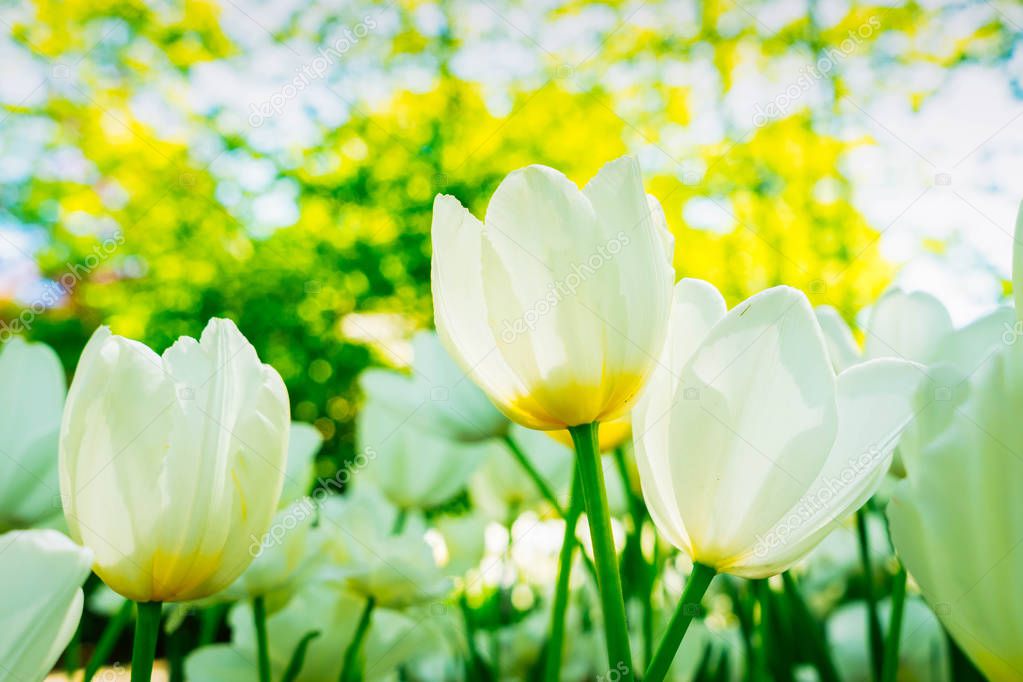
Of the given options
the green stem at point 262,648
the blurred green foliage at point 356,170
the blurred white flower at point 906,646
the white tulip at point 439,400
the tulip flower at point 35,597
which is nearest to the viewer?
the tulip flower at point 35,597

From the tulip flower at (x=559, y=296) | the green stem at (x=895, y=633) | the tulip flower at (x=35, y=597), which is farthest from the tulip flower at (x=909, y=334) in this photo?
the tulip flower at (x=35, y=597)

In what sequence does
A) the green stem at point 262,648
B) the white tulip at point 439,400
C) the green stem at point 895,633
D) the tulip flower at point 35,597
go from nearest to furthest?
the tulip flower at point 35,597, the green stem at point 895,633, the green stem at point 262,648, the white tulip at point 439,400

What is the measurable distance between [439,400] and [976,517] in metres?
0.61

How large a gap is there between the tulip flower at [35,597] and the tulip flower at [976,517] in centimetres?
33

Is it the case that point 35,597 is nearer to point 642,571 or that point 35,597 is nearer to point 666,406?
point 666,406

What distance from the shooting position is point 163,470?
0.38m

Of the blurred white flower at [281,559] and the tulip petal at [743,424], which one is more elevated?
the tulip petal at [743,424]

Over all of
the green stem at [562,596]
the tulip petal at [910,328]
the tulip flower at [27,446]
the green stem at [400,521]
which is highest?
the tulip petal at [910,328]

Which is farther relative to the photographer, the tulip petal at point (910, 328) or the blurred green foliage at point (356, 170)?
the blurred green foliage at point (356, 170)

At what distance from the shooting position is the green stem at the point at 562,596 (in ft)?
1.64

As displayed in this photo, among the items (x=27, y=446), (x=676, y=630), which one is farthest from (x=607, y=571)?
(x=27, y=446)

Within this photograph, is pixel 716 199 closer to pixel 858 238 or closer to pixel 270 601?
pixel 858 238

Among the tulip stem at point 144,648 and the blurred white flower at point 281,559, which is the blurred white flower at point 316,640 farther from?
the tulip stem at point 144,648

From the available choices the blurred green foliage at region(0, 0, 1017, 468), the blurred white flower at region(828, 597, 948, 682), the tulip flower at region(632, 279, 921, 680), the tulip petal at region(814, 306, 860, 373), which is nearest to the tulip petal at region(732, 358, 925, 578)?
the tulip flower at region(632, 279, 921, 680)
